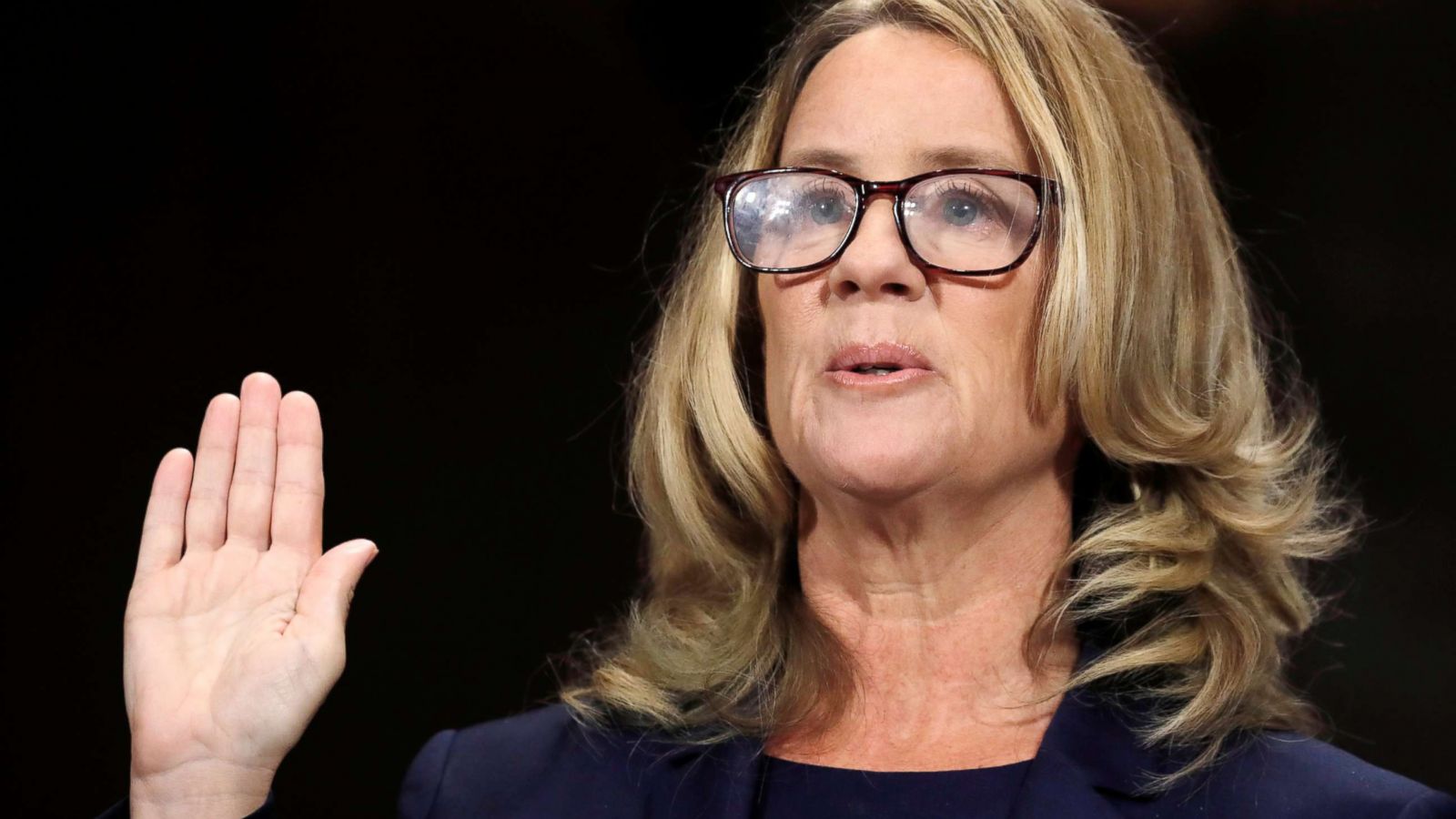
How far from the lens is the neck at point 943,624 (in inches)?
78.3

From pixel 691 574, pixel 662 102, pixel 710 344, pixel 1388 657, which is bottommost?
pixel 1388 657

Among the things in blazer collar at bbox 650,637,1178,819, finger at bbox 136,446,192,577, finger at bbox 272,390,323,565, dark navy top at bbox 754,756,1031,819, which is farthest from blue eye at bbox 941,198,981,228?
finger at bbox 136,446,192,577

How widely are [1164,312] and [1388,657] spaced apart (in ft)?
3.26

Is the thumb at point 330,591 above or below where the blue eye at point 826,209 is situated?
below

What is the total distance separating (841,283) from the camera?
2.00m

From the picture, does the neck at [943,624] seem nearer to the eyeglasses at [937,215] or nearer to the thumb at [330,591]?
the eyeglasses at [937,215]

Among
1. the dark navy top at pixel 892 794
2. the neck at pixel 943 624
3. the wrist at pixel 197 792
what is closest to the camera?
the wrist at pixel 197 792

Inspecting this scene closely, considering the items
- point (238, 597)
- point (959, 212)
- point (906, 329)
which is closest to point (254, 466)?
point (238, 597)

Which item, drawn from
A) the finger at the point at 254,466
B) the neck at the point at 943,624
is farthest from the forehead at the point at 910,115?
the finger at the point at 254,466

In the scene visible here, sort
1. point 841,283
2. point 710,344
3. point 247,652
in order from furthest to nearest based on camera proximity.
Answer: point 710,344 → point 841,283 → point 247,652

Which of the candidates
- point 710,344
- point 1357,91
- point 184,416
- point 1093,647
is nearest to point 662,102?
point 710,344

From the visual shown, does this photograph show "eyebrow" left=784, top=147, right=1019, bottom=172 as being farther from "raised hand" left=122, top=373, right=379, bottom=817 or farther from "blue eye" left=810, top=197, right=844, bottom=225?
"raised hand" left=122, top=373, right=379, bottom=817

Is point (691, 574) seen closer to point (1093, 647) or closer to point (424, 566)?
A: point (1093, 647)

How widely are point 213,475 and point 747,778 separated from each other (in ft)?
2.53
